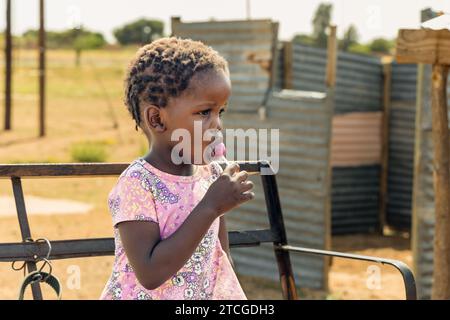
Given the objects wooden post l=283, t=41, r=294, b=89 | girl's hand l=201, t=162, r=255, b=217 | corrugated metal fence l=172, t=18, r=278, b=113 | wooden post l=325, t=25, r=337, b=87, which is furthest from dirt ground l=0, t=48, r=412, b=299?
girl's hand l=201, t=162, r=255, b=217

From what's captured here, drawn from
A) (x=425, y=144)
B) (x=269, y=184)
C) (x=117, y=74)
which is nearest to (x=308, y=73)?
(x=425, y=144)

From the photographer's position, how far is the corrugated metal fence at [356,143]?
34.9ft

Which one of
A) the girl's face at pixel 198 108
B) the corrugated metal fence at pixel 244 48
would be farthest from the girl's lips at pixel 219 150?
the corrugated metal fence at pixel 244 48

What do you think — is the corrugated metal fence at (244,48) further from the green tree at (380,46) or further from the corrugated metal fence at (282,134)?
the green tree at (380,46)

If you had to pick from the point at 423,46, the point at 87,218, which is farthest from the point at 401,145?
the point at 423,46

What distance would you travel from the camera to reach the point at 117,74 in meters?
46.7

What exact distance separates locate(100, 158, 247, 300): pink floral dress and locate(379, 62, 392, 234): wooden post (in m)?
8.35

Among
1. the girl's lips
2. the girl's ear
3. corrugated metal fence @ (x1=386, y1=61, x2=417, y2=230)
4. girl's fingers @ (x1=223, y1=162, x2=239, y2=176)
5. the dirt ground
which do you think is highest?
the girl's ear

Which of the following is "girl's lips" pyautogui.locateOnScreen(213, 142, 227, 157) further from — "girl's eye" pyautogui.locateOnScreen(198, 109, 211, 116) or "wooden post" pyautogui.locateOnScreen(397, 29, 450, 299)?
"wooden post" pyautogui.locateOnScreen(397, 29, 450, 299)

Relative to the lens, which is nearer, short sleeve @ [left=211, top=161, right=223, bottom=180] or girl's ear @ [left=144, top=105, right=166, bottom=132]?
girl's ear @ [left=144, top=105, right=166, bottom=132]

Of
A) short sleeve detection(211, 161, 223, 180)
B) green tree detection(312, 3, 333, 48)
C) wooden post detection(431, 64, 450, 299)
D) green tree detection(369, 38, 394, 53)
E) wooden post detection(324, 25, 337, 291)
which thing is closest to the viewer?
short sleeve detection(211, 161, 223, 180)

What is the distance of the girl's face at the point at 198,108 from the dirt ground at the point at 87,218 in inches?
106

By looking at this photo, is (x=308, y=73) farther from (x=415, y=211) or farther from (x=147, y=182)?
(x=147, y=182)

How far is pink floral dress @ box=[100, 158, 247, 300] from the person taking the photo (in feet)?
8.32
